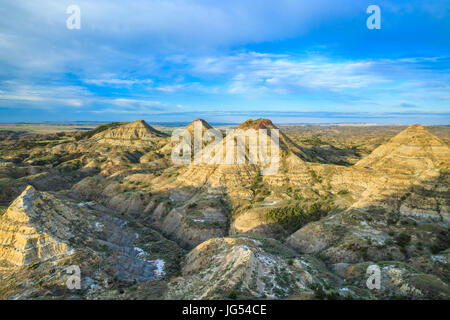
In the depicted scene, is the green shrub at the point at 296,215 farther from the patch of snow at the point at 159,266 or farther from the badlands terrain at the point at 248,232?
the patch of snow at the point at 159,266

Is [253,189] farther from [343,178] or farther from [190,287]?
[190,287]

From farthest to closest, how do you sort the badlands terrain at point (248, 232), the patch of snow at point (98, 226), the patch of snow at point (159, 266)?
the patch of snow at point (98, 226)
the patch of snow at point (159, 266)
the badlands terrain at point (248, 232)

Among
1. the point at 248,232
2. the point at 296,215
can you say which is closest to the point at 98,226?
the point at 248,232

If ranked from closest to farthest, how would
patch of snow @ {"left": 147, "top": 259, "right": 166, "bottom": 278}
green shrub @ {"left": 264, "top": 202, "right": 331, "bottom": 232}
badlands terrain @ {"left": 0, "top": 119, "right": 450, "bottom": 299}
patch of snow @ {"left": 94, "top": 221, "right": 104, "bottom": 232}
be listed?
1. badlands terrain @ {"left": 0, "top": 119, "right": 450, "bottom": 299}
2. patch of snow @ {"left": 147, "top": 259, "right": 166, "bottom": 278}
3. patch of snow @ {"left": 94, "top": 221, "right": 104, "bottom": 232}
4. green shrub @ {"left": 264, "top": 202, "right": 331, "bottom": 232}

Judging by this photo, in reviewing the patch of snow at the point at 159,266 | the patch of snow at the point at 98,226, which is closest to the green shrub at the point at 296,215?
the patch of snow at the point at 159,266

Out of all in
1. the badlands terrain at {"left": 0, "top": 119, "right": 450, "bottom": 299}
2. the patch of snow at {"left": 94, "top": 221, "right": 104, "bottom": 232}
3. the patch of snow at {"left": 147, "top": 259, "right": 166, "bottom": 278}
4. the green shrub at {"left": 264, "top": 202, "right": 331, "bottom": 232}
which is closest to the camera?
the badlands terrain at {"left": 0, "top": 119, "right": 450, "bottom": 299}

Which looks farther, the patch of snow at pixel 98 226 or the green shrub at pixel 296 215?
the green shrub at pixel 296 215

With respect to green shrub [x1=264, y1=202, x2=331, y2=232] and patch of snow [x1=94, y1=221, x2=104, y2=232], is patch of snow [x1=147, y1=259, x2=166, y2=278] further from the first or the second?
green shrub [x1=264, y1=202, x2=331, y2=232]

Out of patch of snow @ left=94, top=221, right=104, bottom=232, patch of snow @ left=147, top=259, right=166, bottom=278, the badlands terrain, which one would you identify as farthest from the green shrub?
patch of snow @ left=94, top=221, right=104, bottom=232
